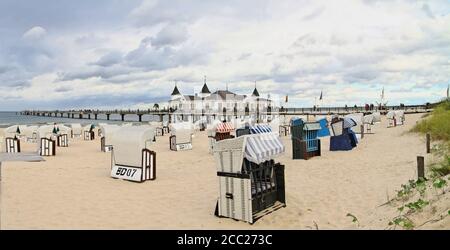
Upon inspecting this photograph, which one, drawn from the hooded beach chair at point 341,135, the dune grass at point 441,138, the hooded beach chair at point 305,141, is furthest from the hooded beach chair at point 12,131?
the dune grass at point 441,138

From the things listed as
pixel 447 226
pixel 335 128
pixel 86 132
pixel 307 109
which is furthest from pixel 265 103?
pixel 447 226

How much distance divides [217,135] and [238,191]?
8.97m

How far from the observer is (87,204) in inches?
302

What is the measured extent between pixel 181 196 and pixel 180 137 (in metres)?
10.7

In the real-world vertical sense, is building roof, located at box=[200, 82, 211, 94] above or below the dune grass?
above

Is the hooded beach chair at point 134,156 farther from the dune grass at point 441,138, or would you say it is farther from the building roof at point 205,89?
the building roof at point 205,89

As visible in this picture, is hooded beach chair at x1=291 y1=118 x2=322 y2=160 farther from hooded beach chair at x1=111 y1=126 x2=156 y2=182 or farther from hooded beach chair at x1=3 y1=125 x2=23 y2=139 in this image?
hooded beach chair at x1=3 y1=125 x2=23 y2=139

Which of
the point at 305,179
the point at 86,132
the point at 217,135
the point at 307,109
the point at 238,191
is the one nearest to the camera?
the point at 238,191

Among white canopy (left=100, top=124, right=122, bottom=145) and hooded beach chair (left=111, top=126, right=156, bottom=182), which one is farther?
white canopy (left=100, top=124, right=122, bottom=145)

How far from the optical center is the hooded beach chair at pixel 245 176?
6.55m

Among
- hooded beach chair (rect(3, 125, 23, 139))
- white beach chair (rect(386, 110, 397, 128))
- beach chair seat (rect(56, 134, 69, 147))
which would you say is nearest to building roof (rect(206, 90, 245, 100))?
white beach chair (rect(386, 110, 397, 128))

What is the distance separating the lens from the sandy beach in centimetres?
644

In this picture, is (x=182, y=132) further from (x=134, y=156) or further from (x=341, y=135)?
(x=134, y=156)
